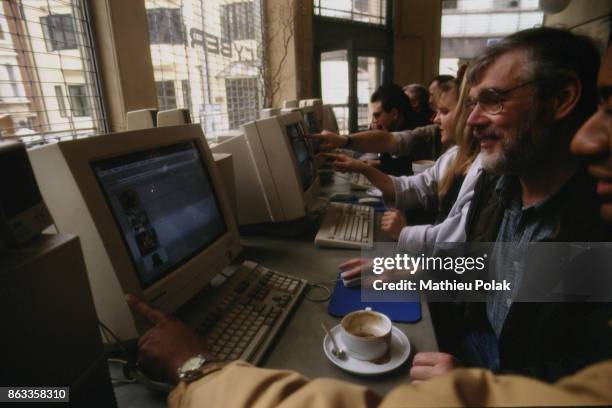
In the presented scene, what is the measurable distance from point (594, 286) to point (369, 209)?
0.97 meters

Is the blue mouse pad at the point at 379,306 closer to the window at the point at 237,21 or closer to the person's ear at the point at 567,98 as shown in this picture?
the person's ear at the point at 567,98

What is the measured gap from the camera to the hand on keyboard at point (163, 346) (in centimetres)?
69

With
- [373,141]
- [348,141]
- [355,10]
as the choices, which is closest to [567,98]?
[348,141]

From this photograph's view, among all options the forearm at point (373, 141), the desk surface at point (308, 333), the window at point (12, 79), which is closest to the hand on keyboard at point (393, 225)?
the desk surface at point (308, 333)

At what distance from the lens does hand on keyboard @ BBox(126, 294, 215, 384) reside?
2.25ft

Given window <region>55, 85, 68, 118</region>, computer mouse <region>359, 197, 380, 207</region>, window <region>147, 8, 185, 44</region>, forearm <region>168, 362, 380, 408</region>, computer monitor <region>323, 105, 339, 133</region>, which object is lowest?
computer mouse <region>359, 197, 380, 207</region>

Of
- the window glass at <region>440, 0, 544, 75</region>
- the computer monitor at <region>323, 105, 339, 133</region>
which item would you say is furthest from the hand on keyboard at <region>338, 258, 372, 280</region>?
the window glass at <region>440, 0, 544, 75</region>

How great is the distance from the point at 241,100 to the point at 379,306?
290cm

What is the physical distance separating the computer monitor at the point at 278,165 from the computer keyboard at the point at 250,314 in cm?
39

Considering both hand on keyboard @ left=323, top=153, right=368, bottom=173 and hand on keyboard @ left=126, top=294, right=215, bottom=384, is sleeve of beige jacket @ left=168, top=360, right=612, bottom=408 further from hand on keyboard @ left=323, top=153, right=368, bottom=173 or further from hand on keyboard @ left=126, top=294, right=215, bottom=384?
hand on keyboard @ left=323, top=153, right=368, bottom=173

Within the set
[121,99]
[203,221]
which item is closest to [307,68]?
[121,99]

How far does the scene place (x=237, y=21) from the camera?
11.3 feet

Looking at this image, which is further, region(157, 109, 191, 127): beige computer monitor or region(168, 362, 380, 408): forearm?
region(157, 109, 191, 127): beige computer monitor

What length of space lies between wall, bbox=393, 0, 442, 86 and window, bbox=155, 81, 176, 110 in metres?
5.89
